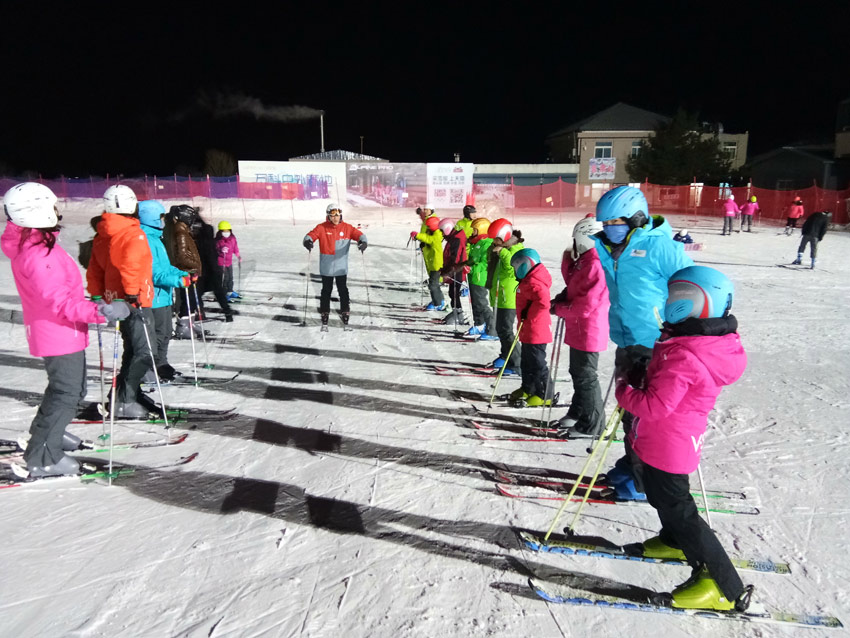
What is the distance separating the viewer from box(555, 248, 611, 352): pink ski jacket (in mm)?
3822

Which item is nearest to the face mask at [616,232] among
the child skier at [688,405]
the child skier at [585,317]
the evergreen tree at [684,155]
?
the child skier at [585,317]

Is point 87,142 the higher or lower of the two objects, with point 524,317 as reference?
higher

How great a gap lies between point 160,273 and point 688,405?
4426 millimetres

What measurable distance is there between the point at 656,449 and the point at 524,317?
2346 millimetres

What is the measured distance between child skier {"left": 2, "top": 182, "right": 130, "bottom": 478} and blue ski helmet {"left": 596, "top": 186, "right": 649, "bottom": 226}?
2918mm

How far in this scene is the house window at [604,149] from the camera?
45.8 m

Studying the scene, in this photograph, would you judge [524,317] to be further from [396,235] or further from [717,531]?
[396,235]

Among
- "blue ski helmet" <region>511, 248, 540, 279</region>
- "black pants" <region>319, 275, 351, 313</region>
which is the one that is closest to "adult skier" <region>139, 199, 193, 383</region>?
"black pants" <region>319, 275, 351, 313</region>

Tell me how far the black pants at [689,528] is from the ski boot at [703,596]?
6 cm

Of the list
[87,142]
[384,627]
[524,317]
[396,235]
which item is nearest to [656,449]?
[384,627]

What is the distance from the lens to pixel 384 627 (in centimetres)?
225

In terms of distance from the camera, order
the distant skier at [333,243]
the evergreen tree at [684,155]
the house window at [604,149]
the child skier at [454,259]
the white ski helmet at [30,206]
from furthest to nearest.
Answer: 1. the house window at [604,149]
2. the evergreen tree at [684,155]
3. the child skier at [454,259]
4. the distant skier at [333,243]
5. the white ski helmet at [30,206]

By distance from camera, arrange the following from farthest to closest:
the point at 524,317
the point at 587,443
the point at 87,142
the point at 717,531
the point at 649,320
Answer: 1. the point at 87,142
2. the point at 524,317
3. the point at 587,443
4. the point at 649,320
5. the point at 717,531

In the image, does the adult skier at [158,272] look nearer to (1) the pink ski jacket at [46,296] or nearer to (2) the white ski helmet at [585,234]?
(1) the pink ski jacket at [46,296]
